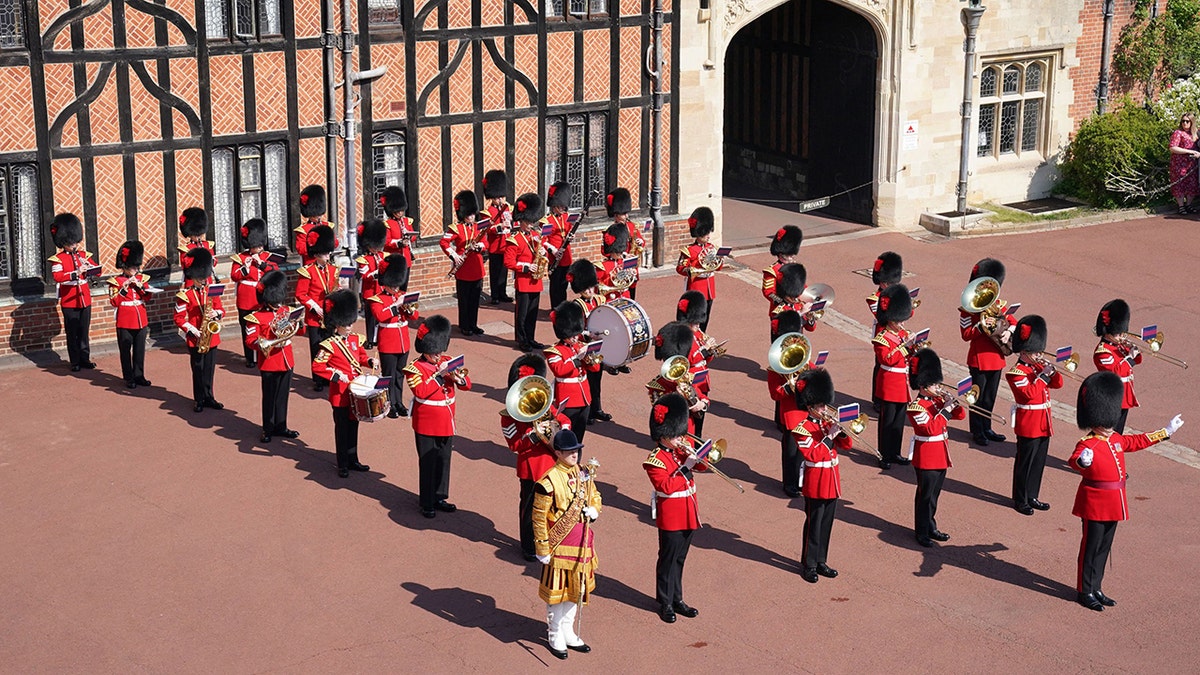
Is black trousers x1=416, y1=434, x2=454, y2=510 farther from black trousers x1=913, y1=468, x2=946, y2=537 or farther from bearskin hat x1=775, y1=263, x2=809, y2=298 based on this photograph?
bearskin hat x1=775, y1=263, x2=809, y2=298

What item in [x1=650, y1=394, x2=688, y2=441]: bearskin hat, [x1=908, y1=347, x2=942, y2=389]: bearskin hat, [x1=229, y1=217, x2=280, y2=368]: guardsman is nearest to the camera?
[x1=650, y1=394, x2=688, y2=441]: bearskin hat

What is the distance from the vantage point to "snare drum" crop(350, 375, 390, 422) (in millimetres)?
12711

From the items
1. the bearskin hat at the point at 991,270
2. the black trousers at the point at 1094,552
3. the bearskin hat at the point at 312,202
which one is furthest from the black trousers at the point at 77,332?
the black trousers at the point at 1094,552

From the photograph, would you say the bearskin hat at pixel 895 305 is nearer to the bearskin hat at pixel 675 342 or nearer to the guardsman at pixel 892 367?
the guardsman at pixel 892 367

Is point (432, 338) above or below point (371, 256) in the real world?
below

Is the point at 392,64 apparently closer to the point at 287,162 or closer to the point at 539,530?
the point at 287,162

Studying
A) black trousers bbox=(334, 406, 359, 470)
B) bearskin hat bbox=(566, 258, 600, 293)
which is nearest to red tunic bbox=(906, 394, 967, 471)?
bearskin hat bbox=(566, 258, 600, 293)

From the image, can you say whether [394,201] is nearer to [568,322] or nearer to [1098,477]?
[568,322]

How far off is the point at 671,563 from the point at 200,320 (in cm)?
611

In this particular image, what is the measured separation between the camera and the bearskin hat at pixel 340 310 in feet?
43.2

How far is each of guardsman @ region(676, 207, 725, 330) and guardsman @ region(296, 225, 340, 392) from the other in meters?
3.52

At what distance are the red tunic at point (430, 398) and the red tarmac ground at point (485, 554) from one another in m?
0.75

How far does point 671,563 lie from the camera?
428 inches

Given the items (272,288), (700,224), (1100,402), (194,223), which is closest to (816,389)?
(1100,402)
